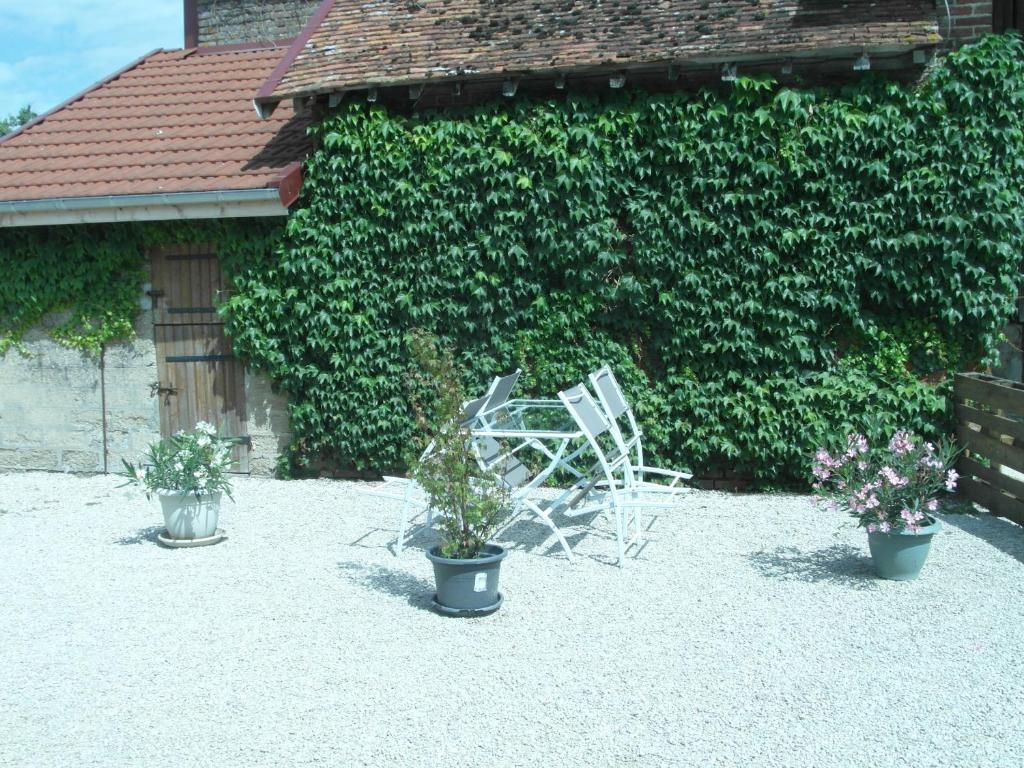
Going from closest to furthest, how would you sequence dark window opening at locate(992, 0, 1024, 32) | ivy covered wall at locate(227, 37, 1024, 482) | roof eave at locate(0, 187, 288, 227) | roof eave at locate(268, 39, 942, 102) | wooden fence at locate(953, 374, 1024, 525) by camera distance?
wooden fence at locate(953, 374, 1024, 525)
roof eave at locate(268, 39, 942, 102)
ivy covered wall at locate(227, 37, 1024, 482)
roof eave at locate(0, 187, 288, 227)
dark window opening at locate(992, 0, 1024, 32)

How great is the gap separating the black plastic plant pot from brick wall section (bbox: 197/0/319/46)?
29.3ft

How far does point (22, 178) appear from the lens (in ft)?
30.1

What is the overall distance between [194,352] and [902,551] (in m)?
6.52

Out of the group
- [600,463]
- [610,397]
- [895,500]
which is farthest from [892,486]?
[610,397]

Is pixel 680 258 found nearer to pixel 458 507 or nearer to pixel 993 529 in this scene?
pixel 993 529

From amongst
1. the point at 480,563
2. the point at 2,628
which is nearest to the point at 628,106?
the point at 480,563

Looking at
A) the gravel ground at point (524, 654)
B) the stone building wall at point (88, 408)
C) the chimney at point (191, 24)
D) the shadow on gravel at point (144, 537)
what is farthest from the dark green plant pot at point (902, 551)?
the chimney at point (191, 24)

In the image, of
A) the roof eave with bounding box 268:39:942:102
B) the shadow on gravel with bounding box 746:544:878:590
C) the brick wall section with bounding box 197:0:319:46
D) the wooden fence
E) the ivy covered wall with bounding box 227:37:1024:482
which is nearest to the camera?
the shadow on gravel with bounding box 746:544:878:590

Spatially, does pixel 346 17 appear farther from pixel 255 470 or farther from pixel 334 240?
pixel 255 470

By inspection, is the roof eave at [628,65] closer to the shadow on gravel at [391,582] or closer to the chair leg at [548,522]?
the chair leg at [548,522]

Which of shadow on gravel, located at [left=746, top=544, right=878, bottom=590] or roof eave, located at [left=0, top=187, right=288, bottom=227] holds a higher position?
roof eave, located at [left=0, top=187, right=288, bottom=227]

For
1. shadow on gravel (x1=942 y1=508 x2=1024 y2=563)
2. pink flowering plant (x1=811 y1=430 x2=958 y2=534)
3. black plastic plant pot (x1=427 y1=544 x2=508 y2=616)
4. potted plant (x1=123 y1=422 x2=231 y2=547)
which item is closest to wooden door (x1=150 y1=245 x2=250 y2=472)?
potted plant (x1=123 y1=422 x2=231 y2=547)

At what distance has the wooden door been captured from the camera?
8.82 metres

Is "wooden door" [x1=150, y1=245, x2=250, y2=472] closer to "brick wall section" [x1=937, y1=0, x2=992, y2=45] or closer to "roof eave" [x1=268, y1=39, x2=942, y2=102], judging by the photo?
"roof eave" [x1=268, y1=39, x2=942, y2=102]
